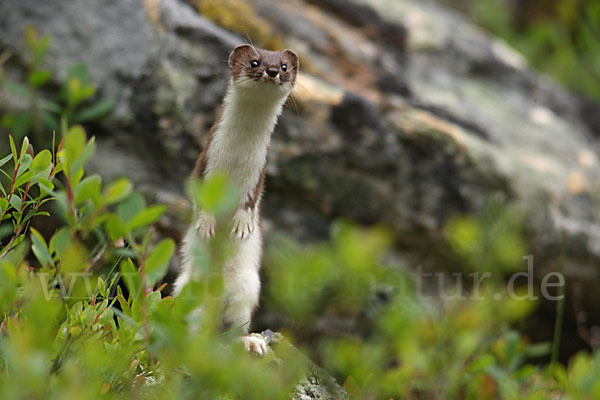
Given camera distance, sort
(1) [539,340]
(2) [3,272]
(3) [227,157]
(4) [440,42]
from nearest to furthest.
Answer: (2) [3,272] < (3) [227,157] < (1) [539,340] < (4) [440,42]

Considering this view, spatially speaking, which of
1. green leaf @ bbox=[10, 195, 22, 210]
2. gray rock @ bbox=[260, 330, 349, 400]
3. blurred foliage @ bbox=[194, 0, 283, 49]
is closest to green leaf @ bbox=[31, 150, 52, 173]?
green leaf @ bbox=[10, 195, 22, 210]

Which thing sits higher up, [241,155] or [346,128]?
[241,155]

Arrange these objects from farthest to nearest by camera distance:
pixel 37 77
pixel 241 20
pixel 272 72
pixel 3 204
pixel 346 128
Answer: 1. pixel 241 20
2. pixel 346 128
3. pixel 37 77
4. pixel 272 72
5. pixel 3 204

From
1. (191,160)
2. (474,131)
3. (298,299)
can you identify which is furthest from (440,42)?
(298,299)

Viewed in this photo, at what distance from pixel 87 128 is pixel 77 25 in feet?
2.71

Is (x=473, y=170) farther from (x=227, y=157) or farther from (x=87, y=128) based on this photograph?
(x=87, y=128)

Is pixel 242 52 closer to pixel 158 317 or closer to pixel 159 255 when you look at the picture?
pixel 159 255

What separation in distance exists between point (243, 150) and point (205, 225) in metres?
0.47

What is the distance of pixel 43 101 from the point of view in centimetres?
451

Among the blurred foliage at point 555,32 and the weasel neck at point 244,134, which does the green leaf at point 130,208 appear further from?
the blurred foliage at point 555,32

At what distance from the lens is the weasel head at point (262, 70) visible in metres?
3.45

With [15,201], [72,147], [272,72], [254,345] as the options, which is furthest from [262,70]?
[72,147]

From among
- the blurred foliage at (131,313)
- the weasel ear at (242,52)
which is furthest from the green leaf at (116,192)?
the weasel ear at (242,52)

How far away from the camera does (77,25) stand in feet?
16.0
